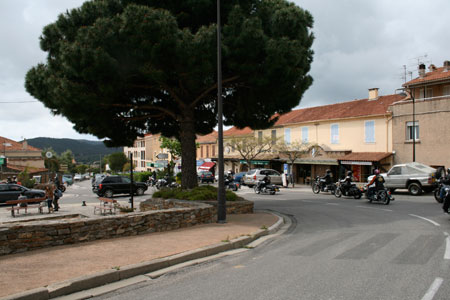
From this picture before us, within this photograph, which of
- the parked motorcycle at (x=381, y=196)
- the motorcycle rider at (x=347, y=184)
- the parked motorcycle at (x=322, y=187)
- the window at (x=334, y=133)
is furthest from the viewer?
the window at (x=334, y=133)

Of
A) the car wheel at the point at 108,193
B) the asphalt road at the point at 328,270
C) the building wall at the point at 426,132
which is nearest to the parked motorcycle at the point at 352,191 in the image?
the asphalt road at the point at 328,270

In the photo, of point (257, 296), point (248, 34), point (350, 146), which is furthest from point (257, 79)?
point (350, 146)

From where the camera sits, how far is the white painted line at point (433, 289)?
4.74 metres

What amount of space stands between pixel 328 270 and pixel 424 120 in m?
25.7

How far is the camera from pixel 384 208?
51.3ft

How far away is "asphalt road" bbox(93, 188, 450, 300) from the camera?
5.08m

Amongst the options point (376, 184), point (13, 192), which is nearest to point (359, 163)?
point (376, 184)

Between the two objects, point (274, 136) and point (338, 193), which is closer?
point (338, 193)

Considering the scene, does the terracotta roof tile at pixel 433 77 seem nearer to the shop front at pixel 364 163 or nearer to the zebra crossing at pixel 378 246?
the shop front at pixel 364 163

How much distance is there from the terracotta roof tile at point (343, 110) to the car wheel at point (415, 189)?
31.9ft

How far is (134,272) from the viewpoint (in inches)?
243

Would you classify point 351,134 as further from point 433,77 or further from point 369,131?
point 433,77

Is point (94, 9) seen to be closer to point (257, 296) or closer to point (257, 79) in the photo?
point (257, 79)

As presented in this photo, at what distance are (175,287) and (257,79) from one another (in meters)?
9.15
